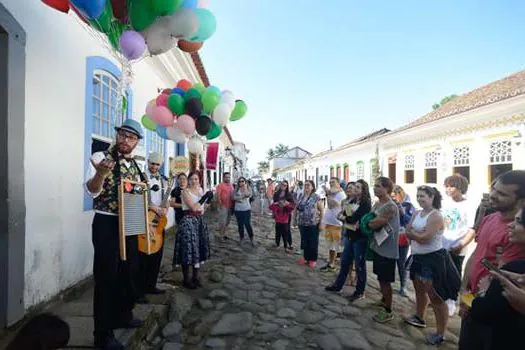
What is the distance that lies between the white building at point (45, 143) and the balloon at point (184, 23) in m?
1.23

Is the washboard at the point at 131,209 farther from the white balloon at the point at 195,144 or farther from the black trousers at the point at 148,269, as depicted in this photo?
the white balloon at the point at 195,144

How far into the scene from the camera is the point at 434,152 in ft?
46.3

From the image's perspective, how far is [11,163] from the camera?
8.33 feet

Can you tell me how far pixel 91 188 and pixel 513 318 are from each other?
2.56 meters

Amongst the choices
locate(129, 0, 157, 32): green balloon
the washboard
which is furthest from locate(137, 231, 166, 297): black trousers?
locate(129, 0, 157, 32): green balloon

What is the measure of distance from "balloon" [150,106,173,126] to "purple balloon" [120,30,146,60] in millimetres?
1343

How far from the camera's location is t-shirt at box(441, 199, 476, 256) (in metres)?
3.86

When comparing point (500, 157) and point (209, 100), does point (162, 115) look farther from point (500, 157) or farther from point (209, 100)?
point (500, 157)

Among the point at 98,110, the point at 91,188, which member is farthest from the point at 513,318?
the point at 98,110

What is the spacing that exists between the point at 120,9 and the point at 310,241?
458 cm

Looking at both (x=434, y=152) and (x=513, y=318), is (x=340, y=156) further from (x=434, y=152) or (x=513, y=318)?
(x=513, y=318)

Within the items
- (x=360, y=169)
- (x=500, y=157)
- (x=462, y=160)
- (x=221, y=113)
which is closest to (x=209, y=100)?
(x=221, y=113)

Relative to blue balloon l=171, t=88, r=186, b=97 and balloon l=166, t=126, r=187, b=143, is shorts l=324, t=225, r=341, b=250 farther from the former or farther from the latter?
blue balloon l=171, t=88, r=186, b=97

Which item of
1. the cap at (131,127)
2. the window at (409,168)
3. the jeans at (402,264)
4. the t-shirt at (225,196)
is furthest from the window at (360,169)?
the cap at (131,127)
